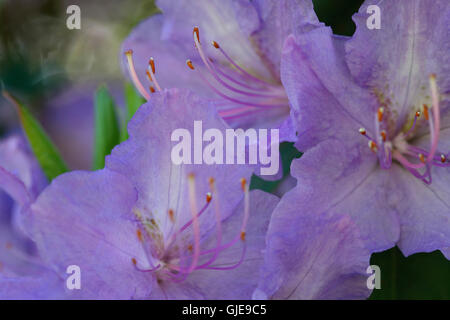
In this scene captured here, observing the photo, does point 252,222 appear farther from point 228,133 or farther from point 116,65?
point 116,65

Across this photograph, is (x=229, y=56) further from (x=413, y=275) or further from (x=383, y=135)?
(x=413, y=275)

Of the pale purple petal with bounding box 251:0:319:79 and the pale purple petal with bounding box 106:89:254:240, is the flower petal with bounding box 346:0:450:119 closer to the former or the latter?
the pale purple petal with bounding box 251:0:319:79

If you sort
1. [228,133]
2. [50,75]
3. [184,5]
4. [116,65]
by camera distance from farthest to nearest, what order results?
[116,65] → [50,75] → [184,5] → [228,133]

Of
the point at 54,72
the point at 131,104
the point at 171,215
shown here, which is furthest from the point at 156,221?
the point at 54,72

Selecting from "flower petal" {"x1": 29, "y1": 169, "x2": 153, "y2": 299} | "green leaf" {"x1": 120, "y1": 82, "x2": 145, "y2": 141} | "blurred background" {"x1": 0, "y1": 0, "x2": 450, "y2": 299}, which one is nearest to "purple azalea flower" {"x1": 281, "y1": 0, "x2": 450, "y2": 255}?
"flower petal" {"x1": 29, "y1": 169, "x2": 153, "y2": 299}

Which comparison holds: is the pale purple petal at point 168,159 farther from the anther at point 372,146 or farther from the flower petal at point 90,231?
the anther at point 372,146

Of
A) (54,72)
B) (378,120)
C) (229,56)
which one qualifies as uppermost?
(54,72)
